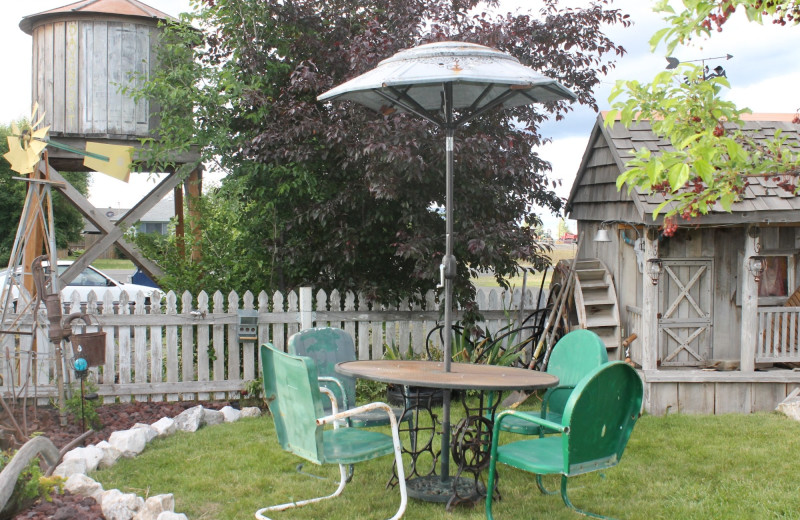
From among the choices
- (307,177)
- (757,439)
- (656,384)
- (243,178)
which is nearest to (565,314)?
(656,384)

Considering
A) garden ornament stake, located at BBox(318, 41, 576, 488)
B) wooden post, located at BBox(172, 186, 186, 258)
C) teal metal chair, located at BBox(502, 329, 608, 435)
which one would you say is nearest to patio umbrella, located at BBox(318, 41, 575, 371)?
garden ornament stake, located at BBox(318, 41, 576, 488)

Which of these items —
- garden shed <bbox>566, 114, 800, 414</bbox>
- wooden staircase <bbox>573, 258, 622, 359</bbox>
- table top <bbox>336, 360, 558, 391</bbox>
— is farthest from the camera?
wooden staircase <bbox>573, 258, 622, 359</bbox>

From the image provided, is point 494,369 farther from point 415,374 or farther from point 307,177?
point 307,177

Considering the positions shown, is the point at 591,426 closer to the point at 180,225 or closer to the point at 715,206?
the point at 715,206

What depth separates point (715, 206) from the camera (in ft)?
24.1

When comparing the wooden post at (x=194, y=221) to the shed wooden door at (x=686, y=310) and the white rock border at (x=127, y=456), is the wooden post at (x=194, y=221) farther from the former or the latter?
the shed wooden door at (x=686, y=310)

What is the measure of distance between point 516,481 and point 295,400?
74.7 inches

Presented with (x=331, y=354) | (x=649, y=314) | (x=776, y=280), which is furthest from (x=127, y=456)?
(x=776, y=280)

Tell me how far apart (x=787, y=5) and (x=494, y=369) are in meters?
2.85

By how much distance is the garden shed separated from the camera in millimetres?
7637

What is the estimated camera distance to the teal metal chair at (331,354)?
17.7 ft

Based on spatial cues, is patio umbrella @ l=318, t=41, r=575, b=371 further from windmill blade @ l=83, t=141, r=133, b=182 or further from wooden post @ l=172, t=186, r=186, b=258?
windmill blade @ l=83, t=141, r=133, b=182

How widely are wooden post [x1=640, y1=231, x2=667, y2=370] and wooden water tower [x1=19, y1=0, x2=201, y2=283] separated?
531 centimetres

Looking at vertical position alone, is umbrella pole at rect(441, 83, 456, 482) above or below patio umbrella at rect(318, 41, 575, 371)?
below
